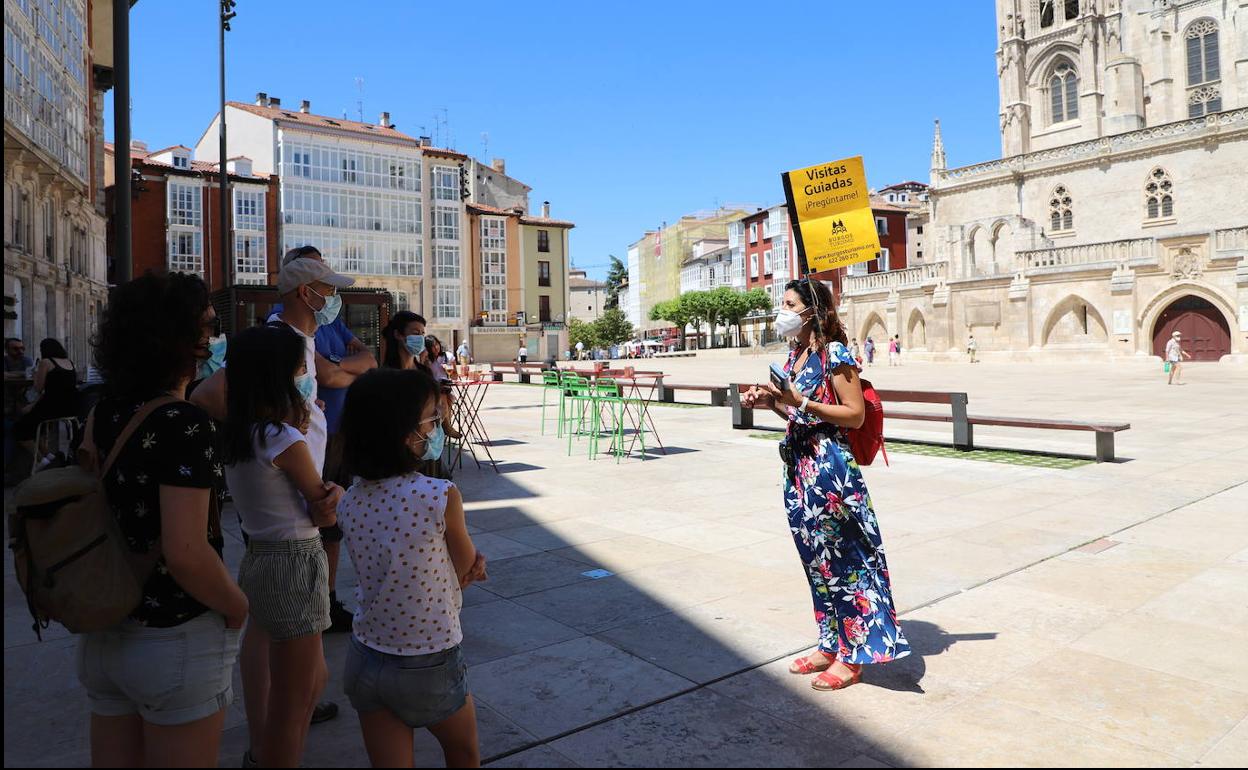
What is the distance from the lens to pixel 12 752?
9.85 feet

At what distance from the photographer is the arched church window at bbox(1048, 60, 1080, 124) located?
169ft

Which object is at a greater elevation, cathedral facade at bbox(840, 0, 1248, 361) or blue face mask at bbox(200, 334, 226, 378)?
cathedral facade at bbox(840, 0, 1248, 361)

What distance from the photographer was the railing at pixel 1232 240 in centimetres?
3296

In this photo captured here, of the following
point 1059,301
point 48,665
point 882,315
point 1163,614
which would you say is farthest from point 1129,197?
point 48,665

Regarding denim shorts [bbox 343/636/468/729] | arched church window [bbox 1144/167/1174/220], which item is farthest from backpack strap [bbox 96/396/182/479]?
arched church window [bbox 1144/167/1174/220]

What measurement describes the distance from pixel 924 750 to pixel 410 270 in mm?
58879

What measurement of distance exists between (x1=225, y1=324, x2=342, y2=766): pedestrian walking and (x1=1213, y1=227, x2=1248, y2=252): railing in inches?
1569

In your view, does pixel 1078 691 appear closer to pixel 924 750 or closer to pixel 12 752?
pixel 924 750

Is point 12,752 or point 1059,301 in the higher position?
point 1059,301

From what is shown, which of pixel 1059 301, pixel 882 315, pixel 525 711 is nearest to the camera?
pixel 525 711

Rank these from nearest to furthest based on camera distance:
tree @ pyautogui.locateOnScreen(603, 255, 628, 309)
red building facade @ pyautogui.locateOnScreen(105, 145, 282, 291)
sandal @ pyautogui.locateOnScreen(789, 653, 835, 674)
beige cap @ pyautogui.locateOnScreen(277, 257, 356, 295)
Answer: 1. beige cap @ pyautogui.locateOnScreen(277, 257, 356, 295)
2. sandal @ pyautogui.locateOnScreen(789, 653, 835, 674)
3. red building facade @ pyautogui.locateOnScreen(105, 145, 282, 291)
4. tree @ pyautogui.locateOnScreen(603, 255, 628, 309)

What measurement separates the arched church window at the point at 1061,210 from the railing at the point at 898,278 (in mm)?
7489

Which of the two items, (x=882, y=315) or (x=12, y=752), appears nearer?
(x=12, y=752)

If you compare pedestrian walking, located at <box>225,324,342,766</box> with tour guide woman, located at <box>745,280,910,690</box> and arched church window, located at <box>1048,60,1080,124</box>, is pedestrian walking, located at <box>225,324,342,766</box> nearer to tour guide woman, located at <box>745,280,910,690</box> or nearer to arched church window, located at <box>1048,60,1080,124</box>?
tour guide woman, located at <box>745,280,910,690</box>
